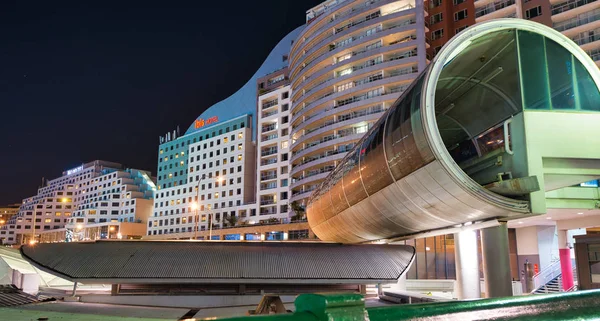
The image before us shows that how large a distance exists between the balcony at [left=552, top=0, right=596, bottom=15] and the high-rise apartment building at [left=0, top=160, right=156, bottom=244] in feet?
412

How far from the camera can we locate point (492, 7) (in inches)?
2655

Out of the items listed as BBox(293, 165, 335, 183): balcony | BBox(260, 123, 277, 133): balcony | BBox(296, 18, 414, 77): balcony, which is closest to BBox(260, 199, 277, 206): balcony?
BBox(293, 165, 335, 183): balcony

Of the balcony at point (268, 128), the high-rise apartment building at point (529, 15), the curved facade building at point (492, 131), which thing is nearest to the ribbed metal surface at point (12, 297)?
the curved facade building at point (492, 131)

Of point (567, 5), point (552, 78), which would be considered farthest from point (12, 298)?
point (567, 5)

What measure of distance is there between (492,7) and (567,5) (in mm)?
10207

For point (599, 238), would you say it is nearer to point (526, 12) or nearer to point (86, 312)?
point (86, 312)

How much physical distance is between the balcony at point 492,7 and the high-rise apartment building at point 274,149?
141ft

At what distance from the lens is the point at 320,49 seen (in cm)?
8031

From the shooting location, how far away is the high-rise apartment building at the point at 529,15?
2288 inches

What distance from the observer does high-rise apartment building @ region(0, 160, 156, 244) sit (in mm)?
147500

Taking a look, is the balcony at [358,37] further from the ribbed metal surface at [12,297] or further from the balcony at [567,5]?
the ribbed metal surface at [12,297]

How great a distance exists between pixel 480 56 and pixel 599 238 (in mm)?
14312

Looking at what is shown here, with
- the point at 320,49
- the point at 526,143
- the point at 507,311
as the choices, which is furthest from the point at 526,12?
the point at 507,311

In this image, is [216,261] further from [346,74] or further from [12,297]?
[346,74]
